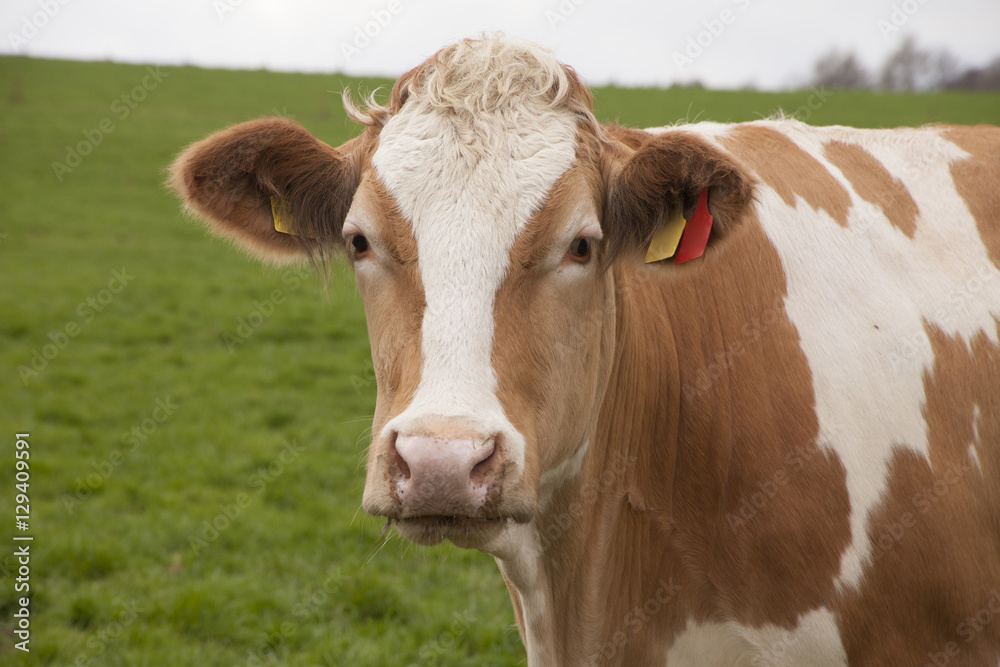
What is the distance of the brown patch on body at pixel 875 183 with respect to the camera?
2.90m

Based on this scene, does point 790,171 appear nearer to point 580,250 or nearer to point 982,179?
point 982,179

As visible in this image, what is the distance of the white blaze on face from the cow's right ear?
0.94 ft

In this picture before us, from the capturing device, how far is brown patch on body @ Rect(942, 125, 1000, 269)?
3.00 meters

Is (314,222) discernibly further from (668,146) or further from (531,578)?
(531,578)

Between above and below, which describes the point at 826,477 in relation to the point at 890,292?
below

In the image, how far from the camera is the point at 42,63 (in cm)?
3244

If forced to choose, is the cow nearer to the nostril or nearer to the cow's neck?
the cow's neck

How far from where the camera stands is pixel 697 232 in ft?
7.89

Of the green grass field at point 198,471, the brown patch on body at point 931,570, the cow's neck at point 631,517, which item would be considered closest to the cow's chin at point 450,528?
the cow's neck at point 631,517

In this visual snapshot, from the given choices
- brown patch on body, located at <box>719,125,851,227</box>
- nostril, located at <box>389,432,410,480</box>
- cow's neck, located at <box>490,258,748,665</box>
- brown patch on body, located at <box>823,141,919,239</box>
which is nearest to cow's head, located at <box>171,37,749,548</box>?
nostril, located at <box>389,432,410,480</box>

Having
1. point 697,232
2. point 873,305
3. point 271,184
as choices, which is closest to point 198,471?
point 271,184

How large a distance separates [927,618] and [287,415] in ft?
19.5

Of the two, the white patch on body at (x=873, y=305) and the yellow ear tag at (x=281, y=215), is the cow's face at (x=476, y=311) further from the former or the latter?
the white patch on body at (x=873, y=305)

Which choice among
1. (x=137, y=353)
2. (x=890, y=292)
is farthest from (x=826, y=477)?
(x=137, y=353)
